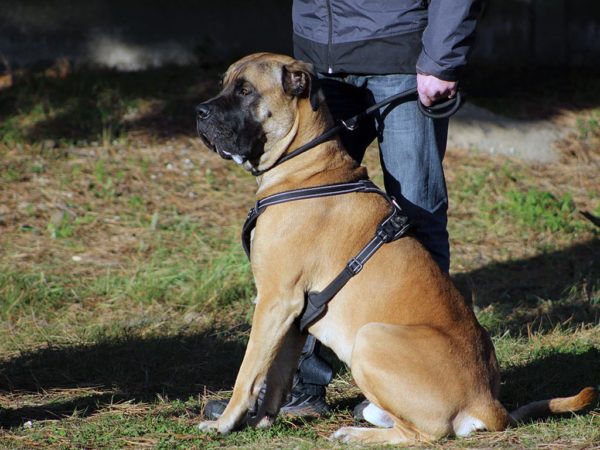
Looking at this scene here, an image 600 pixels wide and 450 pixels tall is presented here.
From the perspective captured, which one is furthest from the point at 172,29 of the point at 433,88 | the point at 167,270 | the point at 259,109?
the point at 433,88

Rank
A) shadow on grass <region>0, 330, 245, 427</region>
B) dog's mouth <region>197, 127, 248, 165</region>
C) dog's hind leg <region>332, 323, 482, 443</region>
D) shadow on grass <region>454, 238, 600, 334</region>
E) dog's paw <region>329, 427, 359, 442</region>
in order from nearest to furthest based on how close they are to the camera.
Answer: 1. dog's hind leg <region>332, 323, 482, 443</region>
2. dog's paw <region>329, 427, 359, 442</region>
3. dog's mouth <region>197, 127, 248, 165</region>
4. shadow on grass <region>0, 330, 245, 427</region>
5. shadow on grass <region>454, 238, 600, 334</region>

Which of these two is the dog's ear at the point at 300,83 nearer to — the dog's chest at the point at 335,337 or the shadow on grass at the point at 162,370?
the dog's chest at the point at 335,337

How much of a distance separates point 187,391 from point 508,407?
1507 mm

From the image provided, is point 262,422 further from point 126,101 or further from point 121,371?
point 126,101

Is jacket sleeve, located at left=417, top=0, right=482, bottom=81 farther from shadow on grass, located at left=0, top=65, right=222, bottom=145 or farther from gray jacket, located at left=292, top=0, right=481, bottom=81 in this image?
shadow on grass, located at left=0, top=65, right=222, bottom=145

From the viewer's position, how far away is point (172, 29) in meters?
10.2

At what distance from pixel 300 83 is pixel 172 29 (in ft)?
23.0

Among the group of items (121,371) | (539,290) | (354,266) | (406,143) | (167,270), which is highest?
(406,143)

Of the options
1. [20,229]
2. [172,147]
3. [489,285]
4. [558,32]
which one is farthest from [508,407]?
[558,32]

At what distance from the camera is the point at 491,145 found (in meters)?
8.86

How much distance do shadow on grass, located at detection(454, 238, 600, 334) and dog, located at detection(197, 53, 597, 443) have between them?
1.78m

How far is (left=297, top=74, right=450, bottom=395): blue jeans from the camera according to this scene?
151 inches

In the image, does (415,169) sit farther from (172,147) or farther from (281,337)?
(172,147)

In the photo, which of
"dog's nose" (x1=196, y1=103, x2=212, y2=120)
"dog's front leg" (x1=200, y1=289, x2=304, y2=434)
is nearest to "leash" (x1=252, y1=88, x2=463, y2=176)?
"dog's nose" (x1=196, y1=103, x2=212, y2=120)
